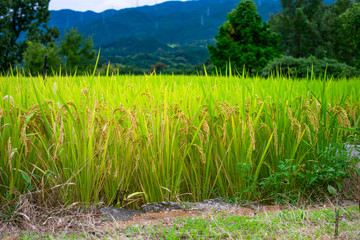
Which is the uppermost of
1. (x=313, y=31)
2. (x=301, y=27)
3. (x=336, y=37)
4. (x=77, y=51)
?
(x=301, y=27)

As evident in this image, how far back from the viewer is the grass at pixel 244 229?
7.15 ft

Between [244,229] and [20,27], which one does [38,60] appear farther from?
[244,229]

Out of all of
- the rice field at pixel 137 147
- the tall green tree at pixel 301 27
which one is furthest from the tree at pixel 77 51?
the rice field at pixel 137 147

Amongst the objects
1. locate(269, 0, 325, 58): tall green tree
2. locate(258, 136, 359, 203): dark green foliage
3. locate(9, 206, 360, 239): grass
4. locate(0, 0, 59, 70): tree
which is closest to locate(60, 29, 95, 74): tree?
locate(0, 0, 59, 70): tree

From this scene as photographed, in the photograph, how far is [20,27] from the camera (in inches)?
1283

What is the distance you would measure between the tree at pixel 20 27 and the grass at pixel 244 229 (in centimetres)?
3180

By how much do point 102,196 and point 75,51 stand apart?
30.5 m

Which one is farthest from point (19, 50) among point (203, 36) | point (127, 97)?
point (203, 36)

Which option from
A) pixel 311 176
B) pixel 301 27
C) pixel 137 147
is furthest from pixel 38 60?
pixel 301 27

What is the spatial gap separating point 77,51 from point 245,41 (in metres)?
16.7

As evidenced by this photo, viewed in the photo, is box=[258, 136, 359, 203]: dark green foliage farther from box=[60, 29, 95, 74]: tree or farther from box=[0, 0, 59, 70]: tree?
box=[0, 0, 59, 70]: tree

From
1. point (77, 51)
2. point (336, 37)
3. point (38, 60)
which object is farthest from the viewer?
point (336, 37)

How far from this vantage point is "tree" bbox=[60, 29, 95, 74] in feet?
97.8

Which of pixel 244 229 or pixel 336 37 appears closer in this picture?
pixel 244 229
